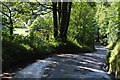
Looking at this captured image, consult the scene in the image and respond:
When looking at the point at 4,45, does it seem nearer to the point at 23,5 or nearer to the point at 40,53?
the point at 40,53

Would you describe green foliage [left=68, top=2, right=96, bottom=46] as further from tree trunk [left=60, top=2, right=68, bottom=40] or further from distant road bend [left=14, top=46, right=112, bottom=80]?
distant road bend [left=14, top=46, right=112, bottom=80]

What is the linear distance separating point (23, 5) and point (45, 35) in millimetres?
9910

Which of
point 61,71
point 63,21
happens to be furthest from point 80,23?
point 61,71

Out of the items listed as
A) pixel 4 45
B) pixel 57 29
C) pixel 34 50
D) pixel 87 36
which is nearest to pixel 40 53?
pixel 34 50

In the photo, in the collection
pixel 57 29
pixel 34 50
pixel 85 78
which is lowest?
pixel 85 78

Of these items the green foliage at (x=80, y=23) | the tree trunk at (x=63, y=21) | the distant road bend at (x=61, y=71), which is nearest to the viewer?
the distant road bend at (x=61, y=71)

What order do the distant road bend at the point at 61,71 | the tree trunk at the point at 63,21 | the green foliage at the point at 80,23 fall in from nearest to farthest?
the distant road bend at the point at 61,71 < the tree trunk at the point at 63,21 < the green foliage at the point at 80,23

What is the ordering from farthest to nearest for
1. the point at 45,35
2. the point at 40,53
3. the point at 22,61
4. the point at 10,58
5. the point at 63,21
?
the point at 45,35
the point at 63,21
the point at 40,53
the point at 22,61
the point at 10,58

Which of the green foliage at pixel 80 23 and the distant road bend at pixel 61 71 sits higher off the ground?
the green foliage at pixel 80 23

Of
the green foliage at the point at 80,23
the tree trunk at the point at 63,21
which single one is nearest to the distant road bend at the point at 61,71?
the tree trunk at the point at 63,21

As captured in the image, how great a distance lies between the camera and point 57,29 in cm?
1697

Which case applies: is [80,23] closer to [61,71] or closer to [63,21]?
[63,21]

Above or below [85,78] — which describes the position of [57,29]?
above

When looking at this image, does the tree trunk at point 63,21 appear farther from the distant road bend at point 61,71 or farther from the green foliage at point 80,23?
the distant road bend at point 61,71
